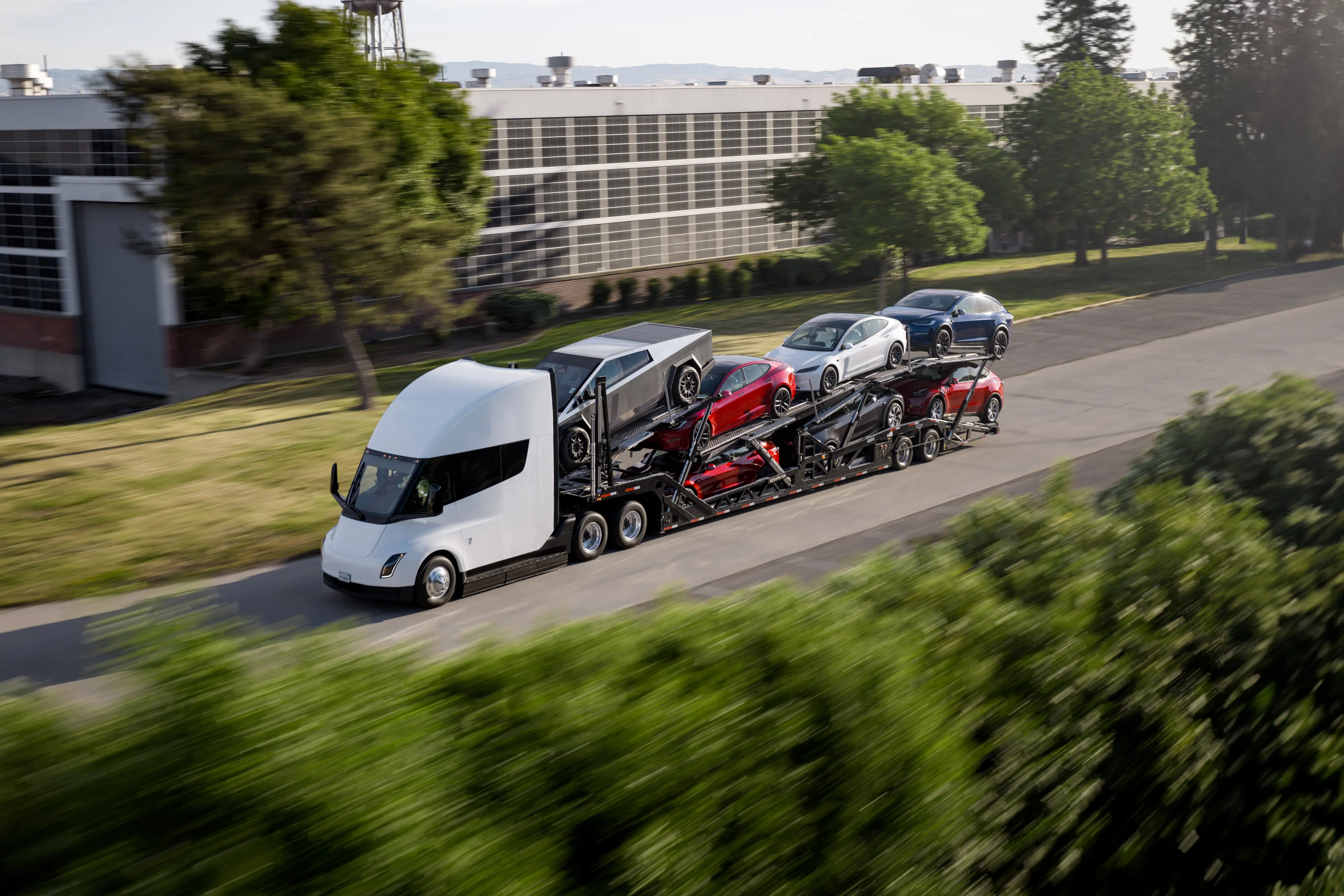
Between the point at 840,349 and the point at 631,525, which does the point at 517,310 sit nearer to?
the point at 840,349

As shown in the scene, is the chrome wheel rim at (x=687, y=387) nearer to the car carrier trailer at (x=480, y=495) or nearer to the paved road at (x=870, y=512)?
the car carrier trailer at (x=480, y=495)

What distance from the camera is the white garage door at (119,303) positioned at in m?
31.7

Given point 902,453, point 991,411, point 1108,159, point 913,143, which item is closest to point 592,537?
point 902,453

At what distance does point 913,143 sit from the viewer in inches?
1652

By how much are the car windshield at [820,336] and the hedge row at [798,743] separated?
13.9 m

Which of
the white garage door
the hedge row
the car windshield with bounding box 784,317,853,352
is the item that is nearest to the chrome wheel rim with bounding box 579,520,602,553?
the car windshield with bounding box 784,317,853,352

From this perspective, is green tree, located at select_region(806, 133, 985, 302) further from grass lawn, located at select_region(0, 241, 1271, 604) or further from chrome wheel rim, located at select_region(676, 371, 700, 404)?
chrome wheel rim, located at select_region(676, 371, 700, 404)

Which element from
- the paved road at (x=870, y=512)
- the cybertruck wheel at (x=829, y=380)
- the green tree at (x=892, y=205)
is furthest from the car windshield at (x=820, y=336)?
the green tree at (x=892, y=205)

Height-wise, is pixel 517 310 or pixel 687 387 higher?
pixel 517 310

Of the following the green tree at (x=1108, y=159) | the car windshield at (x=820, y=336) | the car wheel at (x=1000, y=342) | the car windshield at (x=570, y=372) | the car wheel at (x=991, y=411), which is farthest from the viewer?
the green tree at (x=1108, y=159)

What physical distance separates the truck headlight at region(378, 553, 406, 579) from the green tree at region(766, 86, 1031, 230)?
29196 millimetres

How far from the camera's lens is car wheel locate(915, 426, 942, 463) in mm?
20969

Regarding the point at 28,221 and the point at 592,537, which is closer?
the point at 592,537

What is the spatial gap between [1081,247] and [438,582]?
42.9m
